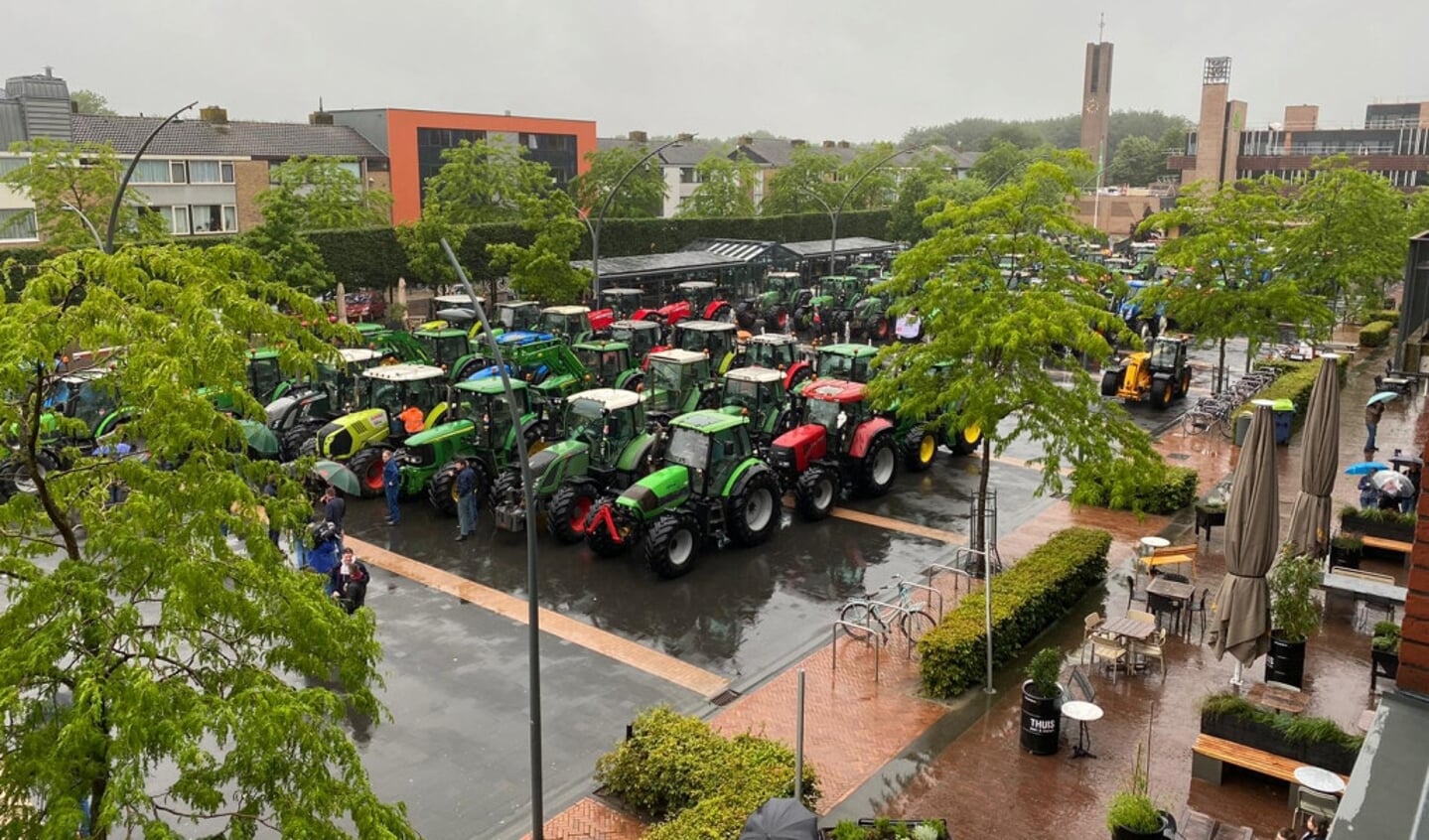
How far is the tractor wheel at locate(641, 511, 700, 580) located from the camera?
15.2 meters

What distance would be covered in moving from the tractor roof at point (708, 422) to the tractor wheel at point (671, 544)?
4.48 feet

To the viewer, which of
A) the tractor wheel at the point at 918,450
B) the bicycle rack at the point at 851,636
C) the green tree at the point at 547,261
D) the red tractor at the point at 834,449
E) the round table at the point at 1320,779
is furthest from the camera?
the green tree at the point at 547,261

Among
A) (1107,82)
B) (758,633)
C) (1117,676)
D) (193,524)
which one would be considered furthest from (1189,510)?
(1107,82)

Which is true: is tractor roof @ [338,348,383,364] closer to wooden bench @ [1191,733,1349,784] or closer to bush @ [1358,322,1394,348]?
wooden bench @ [1191,733,1349,784]

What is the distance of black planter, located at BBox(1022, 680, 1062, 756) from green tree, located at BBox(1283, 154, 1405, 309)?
67.2 ft

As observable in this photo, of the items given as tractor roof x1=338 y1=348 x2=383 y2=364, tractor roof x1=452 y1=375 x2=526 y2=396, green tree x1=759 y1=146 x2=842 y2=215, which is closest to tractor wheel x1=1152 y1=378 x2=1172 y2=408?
tractor roof x1=452 y1=375 x2=526 y2=396

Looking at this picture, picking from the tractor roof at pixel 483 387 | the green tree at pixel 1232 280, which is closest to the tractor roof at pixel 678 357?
the tractor roof at pixel 483 387

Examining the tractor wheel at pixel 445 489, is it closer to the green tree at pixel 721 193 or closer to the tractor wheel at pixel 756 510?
the tractor wheel at pixel 756 510

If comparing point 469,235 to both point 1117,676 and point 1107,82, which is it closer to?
point 1117,676

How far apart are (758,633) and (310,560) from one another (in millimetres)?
5841

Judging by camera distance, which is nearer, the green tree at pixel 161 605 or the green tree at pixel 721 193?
the green tree at pixel 161 605

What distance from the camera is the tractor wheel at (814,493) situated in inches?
709

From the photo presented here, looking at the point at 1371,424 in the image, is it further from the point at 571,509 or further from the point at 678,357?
the point at 571,509

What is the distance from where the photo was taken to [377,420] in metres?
20.0
